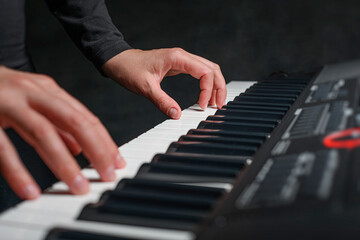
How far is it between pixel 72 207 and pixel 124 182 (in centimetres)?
9

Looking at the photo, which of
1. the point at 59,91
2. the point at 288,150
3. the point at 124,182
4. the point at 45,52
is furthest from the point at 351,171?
the point at 45,52

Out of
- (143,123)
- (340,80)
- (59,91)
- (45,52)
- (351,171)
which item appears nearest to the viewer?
(351,171)

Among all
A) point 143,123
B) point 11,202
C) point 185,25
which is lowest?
point 143,123

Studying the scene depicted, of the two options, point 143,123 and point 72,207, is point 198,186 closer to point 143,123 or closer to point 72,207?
point 72,207

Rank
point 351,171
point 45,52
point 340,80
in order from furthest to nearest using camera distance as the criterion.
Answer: point 45,52, point 340,80, point 351,171

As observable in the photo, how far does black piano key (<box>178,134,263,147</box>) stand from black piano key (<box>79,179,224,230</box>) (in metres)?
0.26

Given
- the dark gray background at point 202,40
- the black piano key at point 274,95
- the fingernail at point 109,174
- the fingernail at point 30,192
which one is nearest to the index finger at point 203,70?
the black piano key at point 274,95

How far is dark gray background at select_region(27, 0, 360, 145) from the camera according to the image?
3023 millimetres

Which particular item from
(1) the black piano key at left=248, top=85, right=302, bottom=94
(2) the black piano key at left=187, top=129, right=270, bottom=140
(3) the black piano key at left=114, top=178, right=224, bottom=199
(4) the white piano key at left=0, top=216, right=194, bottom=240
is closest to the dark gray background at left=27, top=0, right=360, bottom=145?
(1) the black piano key at left=248, top=85, right=302, bottom=94

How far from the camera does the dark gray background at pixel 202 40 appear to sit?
3023 millimetres

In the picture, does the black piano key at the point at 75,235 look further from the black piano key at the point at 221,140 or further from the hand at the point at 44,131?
the black piano key at the point at 221,140

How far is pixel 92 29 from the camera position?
1.45 metres

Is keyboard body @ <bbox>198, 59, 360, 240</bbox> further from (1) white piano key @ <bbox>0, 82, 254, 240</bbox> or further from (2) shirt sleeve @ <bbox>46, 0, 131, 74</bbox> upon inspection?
(2) shirt sleeve @ <bbox>46, 0, 131, 74</bbox>

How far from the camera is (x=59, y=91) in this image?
693 millimetres
